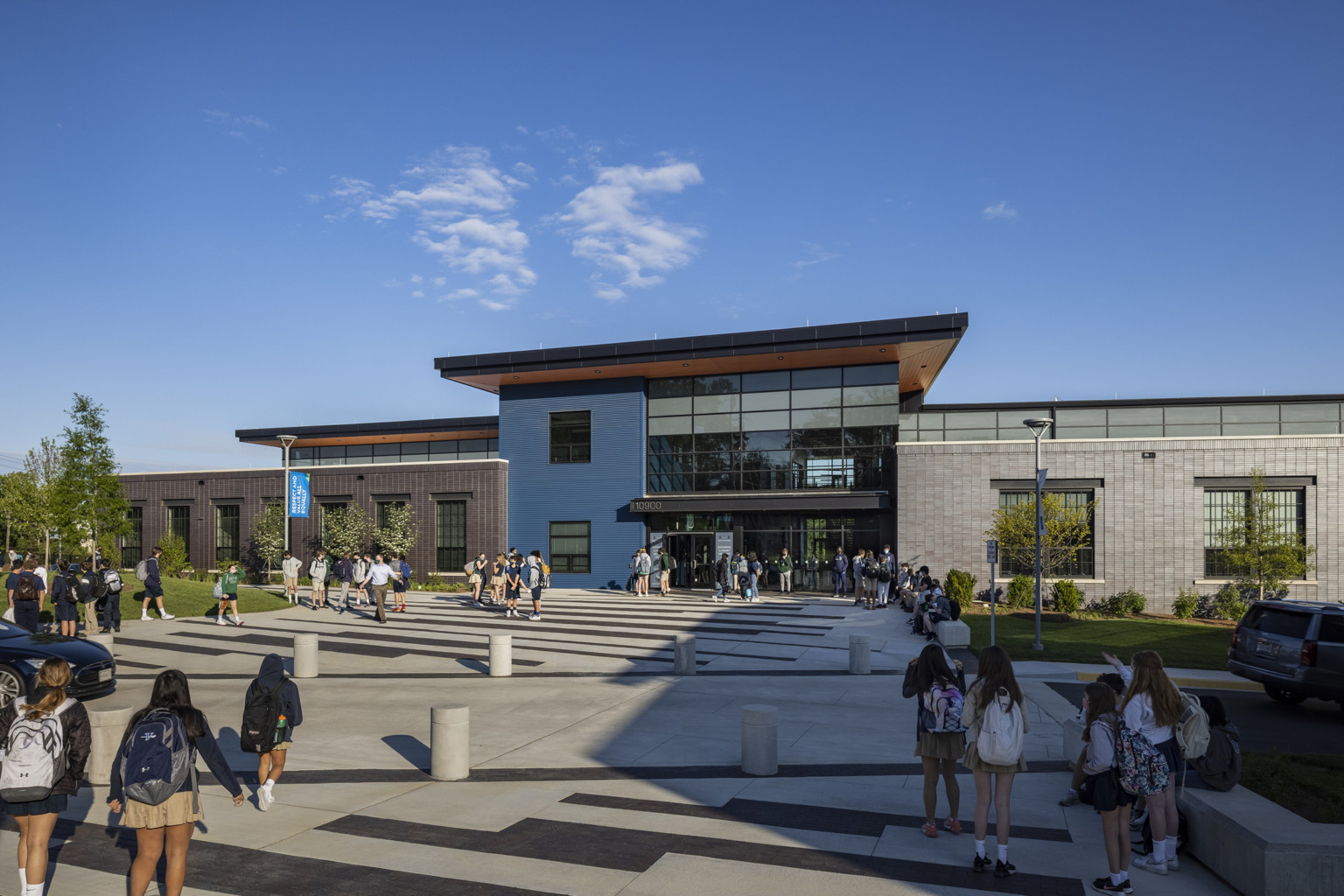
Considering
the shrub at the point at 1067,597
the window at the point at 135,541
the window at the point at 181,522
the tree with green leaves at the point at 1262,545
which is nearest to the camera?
the tree with green leaves at the point at 1262,545

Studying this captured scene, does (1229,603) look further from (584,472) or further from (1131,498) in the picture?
(584,472)

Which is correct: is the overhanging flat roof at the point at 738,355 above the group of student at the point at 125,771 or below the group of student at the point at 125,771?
above

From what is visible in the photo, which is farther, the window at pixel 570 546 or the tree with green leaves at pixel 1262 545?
the window at pixel 570 546

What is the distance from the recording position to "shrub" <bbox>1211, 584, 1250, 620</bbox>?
86.9ft

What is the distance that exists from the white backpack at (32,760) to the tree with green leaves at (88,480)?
31419 millimetres

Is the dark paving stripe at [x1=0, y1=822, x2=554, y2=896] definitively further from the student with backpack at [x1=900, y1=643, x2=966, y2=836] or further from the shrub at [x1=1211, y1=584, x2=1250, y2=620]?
the shrub at [x1=1211, y1=584, x2=1250, y2=620]

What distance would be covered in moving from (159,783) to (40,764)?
870 millimetres

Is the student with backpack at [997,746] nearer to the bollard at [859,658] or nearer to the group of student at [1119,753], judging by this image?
the group of student at [1119,753]

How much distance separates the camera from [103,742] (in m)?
8.77

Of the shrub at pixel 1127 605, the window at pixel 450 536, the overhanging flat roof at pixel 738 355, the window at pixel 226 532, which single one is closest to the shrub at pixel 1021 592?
the shrub at pixel 1127 605

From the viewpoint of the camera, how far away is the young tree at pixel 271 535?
1452 inches

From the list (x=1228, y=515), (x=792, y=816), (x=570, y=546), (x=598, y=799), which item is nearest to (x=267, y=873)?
(x=598, y=799)

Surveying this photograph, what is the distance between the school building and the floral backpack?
2353 cm

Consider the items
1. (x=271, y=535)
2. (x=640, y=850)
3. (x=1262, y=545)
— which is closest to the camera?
(x=640, y=850)
